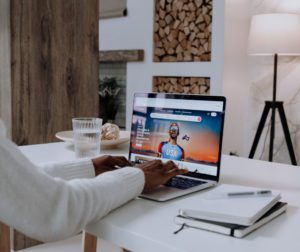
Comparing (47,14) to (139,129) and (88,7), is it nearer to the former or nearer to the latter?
(88,7)

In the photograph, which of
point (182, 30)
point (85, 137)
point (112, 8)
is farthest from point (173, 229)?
point (112, 8)

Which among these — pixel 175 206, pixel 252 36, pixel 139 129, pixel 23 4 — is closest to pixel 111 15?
pixel 252 36

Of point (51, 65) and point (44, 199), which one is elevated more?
point (51, 65)

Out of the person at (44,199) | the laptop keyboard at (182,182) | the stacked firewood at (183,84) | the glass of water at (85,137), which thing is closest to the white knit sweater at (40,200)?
the person at (44,199)

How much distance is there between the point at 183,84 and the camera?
3986 millimetres

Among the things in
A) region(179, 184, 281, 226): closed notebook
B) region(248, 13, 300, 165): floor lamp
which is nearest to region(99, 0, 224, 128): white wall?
region(248, 13, 300, 165): floor lamp

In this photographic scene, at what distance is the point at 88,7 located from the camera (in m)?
2.86

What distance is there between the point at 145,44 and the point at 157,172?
125 inches

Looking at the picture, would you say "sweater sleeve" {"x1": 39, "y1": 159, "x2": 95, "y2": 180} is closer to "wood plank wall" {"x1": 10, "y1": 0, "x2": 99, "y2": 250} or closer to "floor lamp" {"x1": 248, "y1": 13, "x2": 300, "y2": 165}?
"wood plank wall" {"x1": 10, "y1": 0, "x2": 99, "y2": 250}

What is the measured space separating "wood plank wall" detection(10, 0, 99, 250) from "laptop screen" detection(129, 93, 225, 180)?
1.33 meters

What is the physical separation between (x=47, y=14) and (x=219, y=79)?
5.06 ft

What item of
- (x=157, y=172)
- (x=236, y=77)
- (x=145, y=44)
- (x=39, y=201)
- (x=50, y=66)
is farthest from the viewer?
(x=145, y=44)

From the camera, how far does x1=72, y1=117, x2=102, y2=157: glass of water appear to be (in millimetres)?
1474

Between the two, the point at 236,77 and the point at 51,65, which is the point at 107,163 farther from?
the point at 236,77
